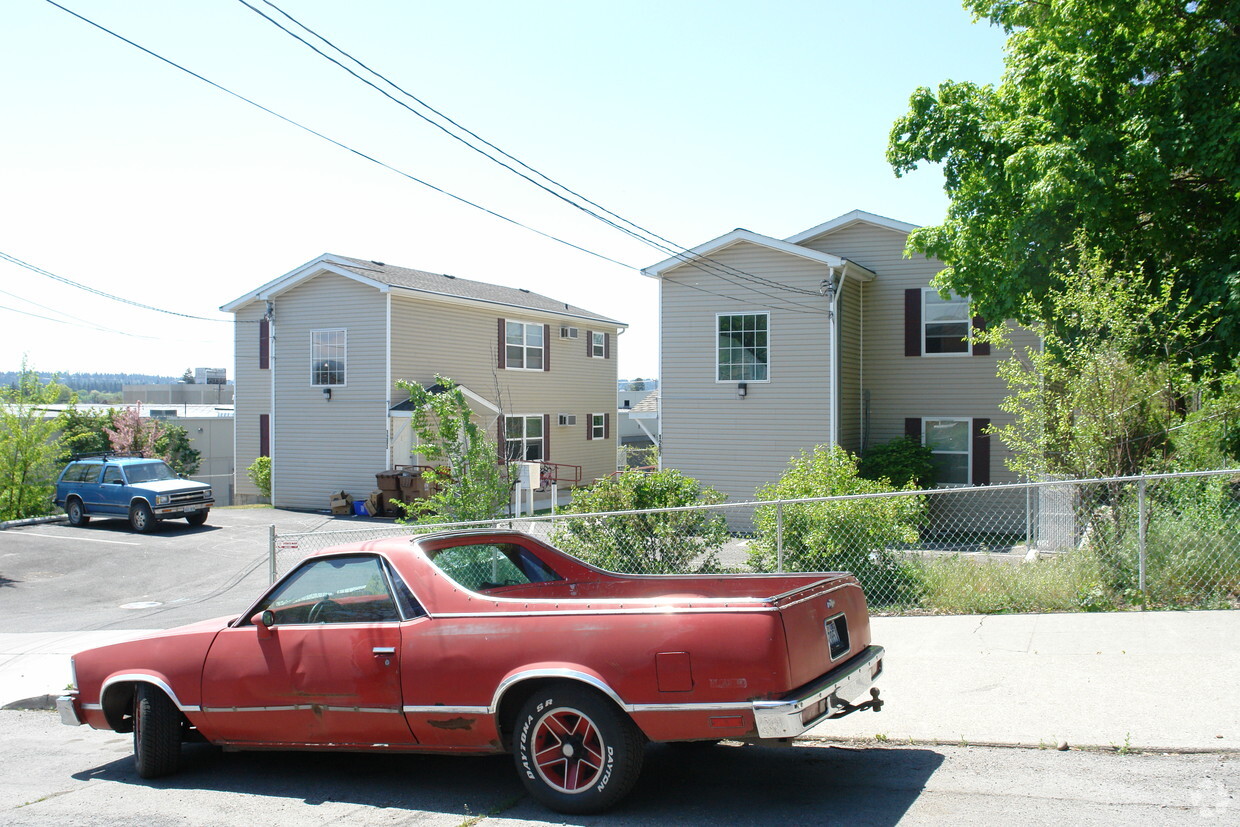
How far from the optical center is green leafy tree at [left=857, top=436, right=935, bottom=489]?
19.7 metres

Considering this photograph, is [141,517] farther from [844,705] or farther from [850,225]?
[844,705]

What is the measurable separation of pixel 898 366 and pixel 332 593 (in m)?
17.0

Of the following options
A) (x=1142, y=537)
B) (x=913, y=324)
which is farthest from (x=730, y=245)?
(x=1142, y=537)

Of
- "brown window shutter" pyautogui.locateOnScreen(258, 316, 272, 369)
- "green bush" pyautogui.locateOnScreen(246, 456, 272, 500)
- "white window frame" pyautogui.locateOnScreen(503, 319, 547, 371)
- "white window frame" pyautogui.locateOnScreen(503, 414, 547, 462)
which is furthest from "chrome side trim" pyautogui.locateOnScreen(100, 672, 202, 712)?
"white window frame" pyautogui.locateOnScreen(503, 319, 547, 371)

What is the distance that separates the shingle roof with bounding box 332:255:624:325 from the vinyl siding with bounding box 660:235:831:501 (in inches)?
329

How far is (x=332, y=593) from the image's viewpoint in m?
5.88

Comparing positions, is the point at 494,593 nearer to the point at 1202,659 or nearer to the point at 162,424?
the point at 1202,659

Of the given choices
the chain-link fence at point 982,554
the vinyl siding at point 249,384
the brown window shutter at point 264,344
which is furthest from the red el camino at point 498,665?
the vinyl siding at point 249,384

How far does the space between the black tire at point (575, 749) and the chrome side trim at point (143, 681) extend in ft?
7.85

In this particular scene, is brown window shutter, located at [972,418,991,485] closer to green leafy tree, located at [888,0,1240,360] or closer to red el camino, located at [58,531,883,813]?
green leafy tree, located at [888,0,1240,360]

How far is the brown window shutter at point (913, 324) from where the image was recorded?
2048cm

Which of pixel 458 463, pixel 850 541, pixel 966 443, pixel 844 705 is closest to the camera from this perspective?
pixel 844 705

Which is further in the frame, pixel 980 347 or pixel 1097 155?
pixel 980 347

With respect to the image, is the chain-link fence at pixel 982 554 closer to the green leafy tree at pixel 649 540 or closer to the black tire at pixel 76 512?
the green leafy tree at pixel 649 540
